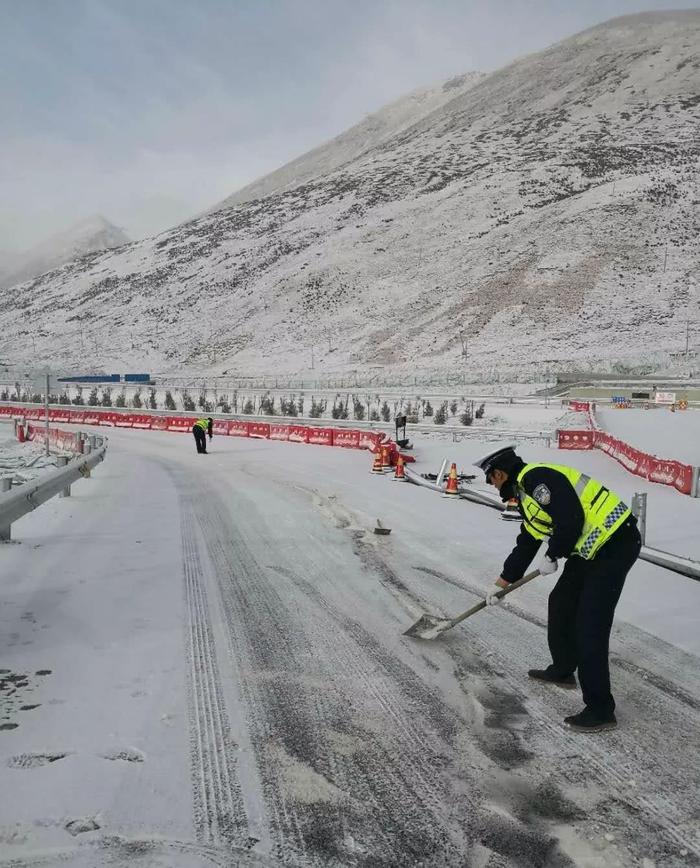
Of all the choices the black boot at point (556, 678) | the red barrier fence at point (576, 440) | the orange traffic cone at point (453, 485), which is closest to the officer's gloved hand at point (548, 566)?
the black boot at point (556, 678)

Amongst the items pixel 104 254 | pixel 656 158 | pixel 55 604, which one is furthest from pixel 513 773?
pixel 104 254

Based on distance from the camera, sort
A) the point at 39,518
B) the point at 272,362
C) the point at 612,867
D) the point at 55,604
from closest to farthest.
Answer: the point at 612,867
the point at 55,604
the point at 39,518
the point at 272,362

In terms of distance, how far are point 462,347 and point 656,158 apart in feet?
166

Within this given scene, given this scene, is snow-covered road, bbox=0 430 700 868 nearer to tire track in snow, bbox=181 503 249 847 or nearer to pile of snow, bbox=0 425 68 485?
tire track in snow, bbox=181 503 249 847

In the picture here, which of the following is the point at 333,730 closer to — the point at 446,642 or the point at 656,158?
the point at 446,642

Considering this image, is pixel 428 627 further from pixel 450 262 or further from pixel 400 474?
pixel 450 262

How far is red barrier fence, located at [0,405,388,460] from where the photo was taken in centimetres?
2380

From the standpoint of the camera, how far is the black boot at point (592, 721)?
399cm

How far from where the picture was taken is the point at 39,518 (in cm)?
1027

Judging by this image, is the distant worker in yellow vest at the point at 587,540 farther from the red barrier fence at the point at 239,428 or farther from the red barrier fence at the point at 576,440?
the red barrier fence at the point at 576,440

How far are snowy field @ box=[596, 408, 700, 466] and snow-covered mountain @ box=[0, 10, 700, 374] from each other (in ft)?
70.9

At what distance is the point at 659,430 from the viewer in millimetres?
28234

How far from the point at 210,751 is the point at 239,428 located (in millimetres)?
27081

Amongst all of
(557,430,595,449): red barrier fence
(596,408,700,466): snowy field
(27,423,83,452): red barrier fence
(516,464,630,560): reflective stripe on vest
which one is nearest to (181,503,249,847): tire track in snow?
(516,464,630,560): reflective stripe on vest
